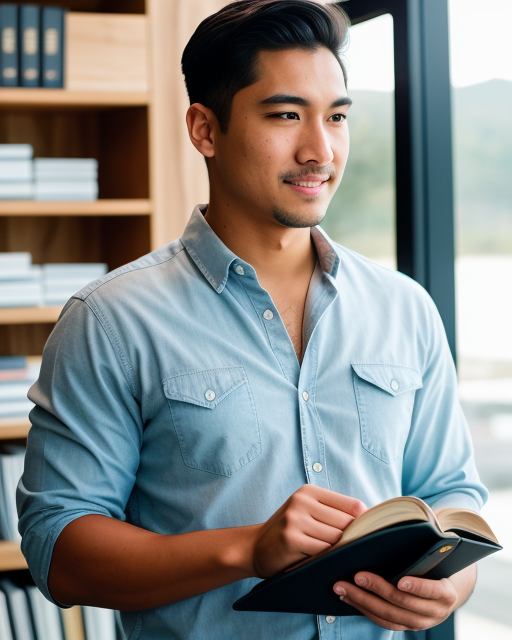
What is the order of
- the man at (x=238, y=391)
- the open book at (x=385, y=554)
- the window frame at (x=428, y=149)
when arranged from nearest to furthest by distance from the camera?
1. the open book at (x=385, y=554)
2. the man at (x=238, y=391)
3. the window frame at (x=428, y=149)

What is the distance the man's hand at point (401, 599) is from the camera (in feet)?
3.23

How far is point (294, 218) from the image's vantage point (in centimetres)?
122

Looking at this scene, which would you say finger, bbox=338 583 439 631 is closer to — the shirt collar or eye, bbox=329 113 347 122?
the shirt collar

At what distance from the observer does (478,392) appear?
6.53ft

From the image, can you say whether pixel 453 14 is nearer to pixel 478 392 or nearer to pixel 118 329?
pixel 478 392

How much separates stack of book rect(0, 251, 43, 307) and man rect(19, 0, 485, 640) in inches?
40.1

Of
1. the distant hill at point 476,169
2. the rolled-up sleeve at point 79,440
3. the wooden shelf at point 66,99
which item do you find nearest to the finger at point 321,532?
the rolled-up sleeve at point 79,440

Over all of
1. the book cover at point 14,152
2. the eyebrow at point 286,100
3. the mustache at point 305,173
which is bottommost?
the mustache at point 305,173

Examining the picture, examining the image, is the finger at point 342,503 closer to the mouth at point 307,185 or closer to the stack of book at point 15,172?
the mouth at point 307,185

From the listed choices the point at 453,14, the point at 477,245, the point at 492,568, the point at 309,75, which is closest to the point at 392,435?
the point at 309,75

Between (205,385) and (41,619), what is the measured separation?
4.55 feet

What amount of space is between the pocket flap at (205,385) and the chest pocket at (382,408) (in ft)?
0.67

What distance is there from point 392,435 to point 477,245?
77 cm

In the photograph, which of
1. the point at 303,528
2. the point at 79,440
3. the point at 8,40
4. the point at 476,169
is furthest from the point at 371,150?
the point at 303,528
